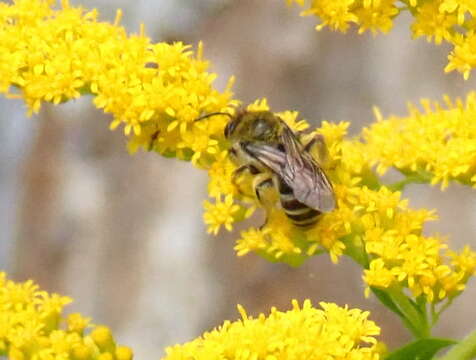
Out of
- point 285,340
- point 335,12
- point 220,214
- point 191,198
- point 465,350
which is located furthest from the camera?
point 191,198

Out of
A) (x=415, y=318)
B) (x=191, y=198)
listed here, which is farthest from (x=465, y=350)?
(x=191, y=198)

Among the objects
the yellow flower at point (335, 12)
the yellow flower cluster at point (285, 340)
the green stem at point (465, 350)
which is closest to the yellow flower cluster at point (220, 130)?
the yellow flower at point (335, 12)

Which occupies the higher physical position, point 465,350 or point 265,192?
point 265,192

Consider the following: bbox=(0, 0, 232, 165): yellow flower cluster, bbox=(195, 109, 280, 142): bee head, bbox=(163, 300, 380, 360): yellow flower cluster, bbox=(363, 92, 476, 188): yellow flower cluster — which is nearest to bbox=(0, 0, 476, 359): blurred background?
bbox=(363, 92, 476, 188): yellow flower cluster

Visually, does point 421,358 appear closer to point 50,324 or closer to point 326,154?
point 326,154

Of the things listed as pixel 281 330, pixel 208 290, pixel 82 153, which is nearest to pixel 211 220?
pixel 281 330

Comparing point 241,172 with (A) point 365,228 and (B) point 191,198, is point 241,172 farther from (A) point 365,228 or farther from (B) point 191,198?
(B) point 191,198

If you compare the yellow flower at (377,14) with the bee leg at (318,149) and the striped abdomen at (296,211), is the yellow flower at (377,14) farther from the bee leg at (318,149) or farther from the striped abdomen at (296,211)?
the striped abdomen at (296,211)
